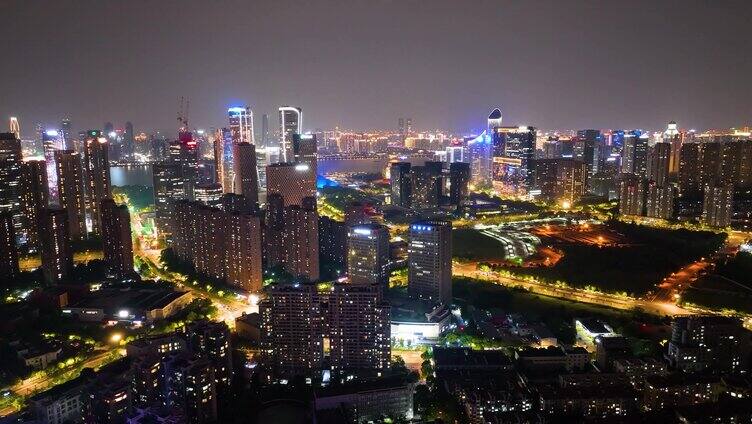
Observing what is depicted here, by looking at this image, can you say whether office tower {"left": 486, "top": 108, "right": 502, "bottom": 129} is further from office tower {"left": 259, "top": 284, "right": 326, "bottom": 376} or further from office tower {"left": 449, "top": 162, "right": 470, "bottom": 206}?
office tower {"left": 259, "top": 284, "right": 326, "bottom": 376}

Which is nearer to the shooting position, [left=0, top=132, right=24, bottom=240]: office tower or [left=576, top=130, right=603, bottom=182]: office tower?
[left=0, top=132, right=24, bottom=240]: office tower

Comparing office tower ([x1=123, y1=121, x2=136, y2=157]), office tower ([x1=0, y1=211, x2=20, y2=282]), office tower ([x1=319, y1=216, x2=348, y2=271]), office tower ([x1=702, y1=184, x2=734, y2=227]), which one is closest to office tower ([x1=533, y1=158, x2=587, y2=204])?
office tower ([x1=702, y1=184, x2=734, y2=227])

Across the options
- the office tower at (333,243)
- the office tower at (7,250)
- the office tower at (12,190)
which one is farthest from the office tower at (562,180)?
the office tower at (7,250)

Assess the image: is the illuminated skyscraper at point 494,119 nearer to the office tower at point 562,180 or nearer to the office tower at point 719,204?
the office tower at point 562,180

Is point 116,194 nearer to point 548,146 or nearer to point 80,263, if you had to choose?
point 80,263

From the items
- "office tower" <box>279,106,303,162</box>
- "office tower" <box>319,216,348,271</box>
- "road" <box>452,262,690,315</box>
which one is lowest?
"road" <box>452,262,690,315</box>

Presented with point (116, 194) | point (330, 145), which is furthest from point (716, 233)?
point (330, 145)
